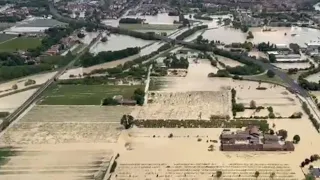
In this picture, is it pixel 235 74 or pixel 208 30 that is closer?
pixel 235 74

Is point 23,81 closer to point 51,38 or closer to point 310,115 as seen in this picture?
point 51,38

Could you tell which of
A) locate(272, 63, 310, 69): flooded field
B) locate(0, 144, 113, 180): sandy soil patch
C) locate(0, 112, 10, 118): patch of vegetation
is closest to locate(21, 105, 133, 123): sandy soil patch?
locate(0, 112, 10, 118): patch of vegetation

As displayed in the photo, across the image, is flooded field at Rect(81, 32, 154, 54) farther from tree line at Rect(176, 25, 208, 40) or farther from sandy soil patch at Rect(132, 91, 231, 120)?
sandy soil patch at Rect(132, 91, 231, 120)

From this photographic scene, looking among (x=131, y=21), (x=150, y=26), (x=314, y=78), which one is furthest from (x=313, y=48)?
(x=131, y=21)

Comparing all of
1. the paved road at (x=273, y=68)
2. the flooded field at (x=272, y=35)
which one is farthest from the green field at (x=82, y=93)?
the flooded field at (x=272, y=35)

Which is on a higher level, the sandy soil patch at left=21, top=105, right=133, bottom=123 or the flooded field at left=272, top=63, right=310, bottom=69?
the flooded field at left=272, top=63, right=310, bottom=69

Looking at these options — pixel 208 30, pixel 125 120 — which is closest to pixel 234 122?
pixel 125 120

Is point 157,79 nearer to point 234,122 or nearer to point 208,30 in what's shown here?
point 234,122
